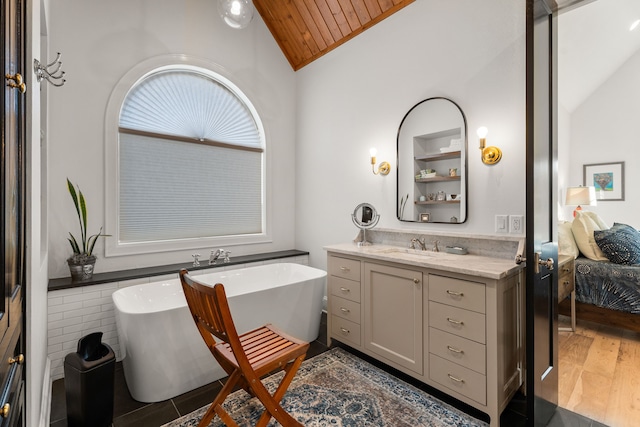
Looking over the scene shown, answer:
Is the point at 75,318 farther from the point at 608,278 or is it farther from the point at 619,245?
the point at 619,245

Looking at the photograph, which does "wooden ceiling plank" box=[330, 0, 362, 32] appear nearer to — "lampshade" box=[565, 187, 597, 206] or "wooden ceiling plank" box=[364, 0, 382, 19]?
"wooden ceiling plank" box=[364, 0, 382, 19]

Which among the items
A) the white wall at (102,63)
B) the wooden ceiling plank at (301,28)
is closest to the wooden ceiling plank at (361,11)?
the wooden ceiling plank at (301,28)

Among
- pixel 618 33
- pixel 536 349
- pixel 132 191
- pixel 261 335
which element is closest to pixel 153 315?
pixel 261 335

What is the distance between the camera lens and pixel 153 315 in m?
1.99

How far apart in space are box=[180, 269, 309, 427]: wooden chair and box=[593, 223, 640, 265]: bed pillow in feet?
11.0

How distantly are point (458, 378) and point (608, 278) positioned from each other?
2.25m

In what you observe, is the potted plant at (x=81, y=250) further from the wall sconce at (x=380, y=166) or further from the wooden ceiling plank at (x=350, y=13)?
the wooden ceiling plank at (x=350, y=13)

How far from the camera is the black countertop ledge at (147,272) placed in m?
2.37

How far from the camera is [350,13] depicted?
315cm

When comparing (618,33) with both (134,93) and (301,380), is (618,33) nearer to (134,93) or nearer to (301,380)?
(301,380)

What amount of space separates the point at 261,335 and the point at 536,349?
1.58 m

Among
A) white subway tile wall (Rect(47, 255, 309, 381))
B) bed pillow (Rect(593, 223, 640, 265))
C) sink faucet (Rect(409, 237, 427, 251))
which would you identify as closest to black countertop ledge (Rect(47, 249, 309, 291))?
white subway tile wall (Rect(47, 255, 309, 381))

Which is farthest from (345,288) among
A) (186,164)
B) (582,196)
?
(582,196)

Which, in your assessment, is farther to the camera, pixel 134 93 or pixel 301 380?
pixel 134 93
